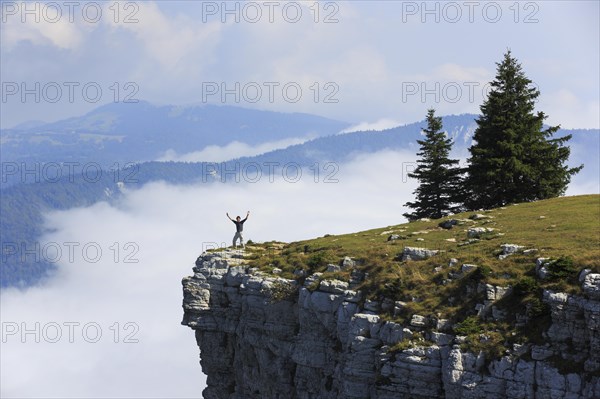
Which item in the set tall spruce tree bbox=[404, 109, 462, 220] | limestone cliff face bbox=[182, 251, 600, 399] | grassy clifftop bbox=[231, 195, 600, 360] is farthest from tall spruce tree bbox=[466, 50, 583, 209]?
limestone cliff face bbox=[182, 251, 600, 399]

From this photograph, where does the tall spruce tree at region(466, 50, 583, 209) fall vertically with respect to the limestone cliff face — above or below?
above

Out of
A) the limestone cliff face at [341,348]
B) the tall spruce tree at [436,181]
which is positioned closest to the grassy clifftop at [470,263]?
the limestone cliff face at [341,348]

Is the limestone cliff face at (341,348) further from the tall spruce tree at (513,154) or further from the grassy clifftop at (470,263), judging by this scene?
the tall spruce tree at (513,154)

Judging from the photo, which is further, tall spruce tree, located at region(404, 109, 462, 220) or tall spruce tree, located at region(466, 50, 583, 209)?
tall spruce tree, located at region(404, 109, 462, 220)

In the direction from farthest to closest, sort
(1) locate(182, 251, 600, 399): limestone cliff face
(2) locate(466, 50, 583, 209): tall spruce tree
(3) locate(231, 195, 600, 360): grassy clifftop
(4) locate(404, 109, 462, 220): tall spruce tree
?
(4) locate(404, 109, 462, 220): tall spruce tree
(2) locate(466, 50, 583, 209): tall spruce tree
(3) locate(231, 195, 600, 360): grassy clifftop
(1) locate(182, 251, 600, 399): limestone cliff face

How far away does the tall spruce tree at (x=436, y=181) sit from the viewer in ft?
251

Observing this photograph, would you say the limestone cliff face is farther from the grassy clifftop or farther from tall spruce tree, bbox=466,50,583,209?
tall spruce tree, bbox=466,50,583,209

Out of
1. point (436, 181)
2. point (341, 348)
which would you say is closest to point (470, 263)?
point (341, 348)

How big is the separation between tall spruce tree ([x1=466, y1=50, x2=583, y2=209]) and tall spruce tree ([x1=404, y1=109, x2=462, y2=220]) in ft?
13.6

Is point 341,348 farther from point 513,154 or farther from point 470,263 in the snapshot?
point 513,154

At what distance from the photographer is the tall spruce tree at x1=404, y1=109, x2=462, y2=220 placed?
7644 centimetres

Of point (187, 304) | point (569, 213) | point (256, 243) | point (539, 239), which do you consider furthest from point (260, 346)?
point (569, 213)

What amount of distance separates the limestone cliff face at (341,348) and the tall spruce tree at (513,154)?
27910 mm

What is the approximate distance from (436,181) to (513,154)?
11.4 metres
